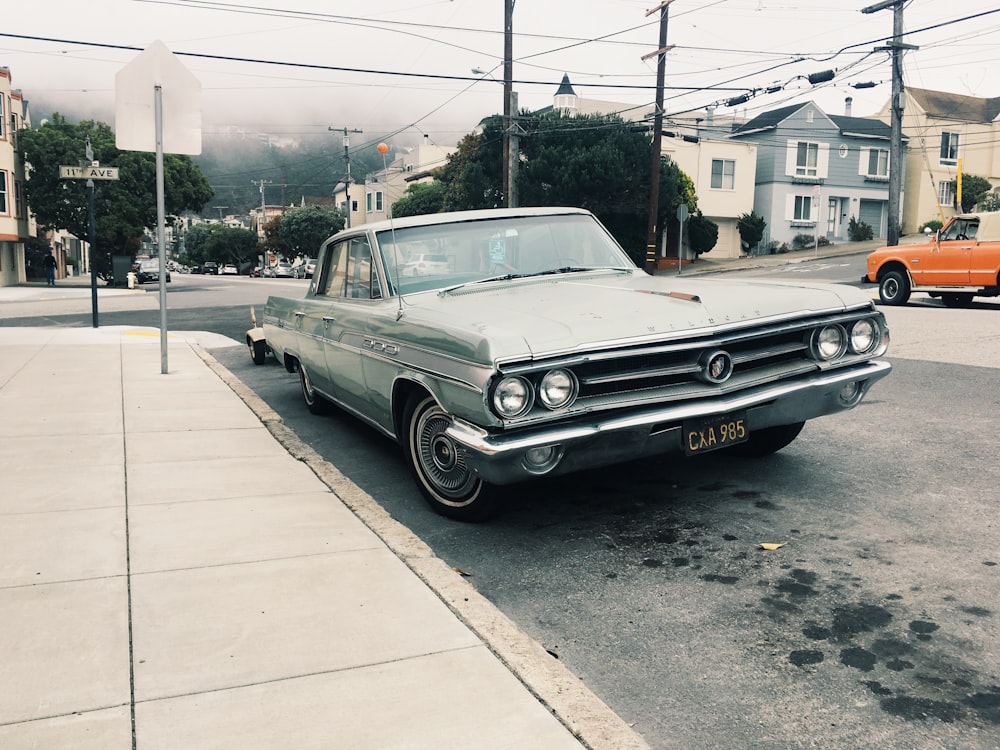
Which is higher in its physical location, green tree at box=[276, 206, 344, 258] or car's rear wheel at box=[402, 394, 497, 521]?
green tree at box=[276, 206, 344, 258]

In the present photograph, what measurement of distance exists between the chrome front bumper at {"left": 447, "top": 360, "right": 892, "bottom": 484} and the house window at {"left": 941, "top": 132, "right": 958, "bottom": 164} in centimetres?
5347

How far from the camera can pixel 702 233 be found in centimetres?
4478

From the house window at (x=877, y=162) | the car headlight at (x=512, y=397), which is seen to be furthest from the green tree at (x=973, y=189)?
the car headlight at (x=512, y=397)

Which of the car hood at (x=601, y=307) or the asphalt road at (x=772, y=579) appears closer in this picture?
the asphalt road at (x=772, y=579)

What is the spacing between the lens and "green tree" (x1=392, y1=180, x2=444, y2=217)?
58.9 m

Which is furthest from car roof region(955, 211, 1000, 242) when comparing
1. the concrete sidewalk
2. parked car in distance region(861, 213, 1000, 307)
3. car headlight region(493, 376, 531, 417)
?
car headlight region(493, 376, 531, 417)

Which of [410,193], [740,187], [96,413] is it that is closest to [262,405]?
[96,413]

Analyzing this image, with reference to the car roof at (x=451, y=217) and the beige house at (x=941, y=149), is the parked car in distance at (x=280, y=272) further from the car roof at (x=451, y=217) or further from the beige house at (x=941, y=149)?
the car roof at (x=451, y=217)

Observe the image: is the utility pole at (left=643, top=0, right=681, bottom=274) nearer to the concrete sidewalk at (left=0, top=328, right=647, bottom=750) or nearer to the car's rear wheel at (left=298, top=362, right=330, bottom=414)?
the car's rear wheel at (left=298, top=362, right=330, bottom=414)

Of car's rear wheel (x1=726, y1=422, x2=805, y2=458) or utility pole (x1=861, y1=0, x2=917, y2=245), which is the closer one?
car's rear wheel (x1=726, y1=422, x2=805, y2=458)

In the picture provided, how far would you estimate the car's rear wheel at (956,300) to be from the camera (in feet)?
57.0

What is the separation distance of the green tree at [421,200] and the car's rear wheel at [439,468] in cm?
5350

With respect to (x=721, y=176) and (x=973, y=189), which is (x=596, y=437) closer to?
(x=721, y=176)

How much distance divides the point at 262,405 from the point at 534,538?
4244mm
